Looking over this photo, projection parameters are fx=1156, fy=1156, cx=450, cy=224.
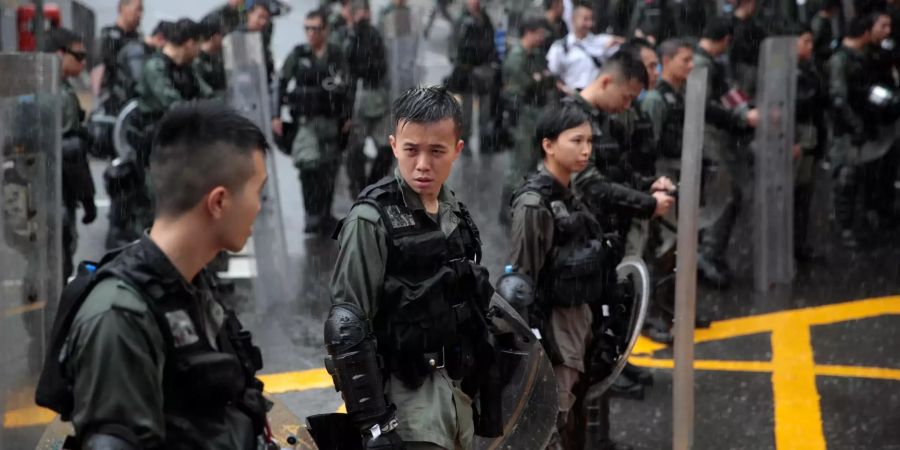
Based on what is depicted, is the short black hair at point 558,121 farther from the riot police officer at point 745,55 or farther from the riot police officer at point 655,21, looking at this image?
the riot police officer at point 655,21

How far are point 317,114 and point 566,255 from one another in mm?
5639

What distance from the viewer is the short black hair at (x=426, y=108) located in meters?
3.61

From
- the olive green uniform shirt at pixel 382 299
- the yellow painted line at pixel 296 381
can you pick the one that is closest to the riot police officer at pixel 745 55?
the yellow painted line at pixel 296 381

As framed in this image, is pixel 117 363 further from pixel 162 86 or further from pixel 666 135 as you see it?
pixel 162 86

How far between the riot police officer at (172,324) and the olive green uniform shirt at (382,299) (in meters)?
0.80

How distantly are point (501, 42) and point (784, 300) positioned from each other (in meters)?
8.00

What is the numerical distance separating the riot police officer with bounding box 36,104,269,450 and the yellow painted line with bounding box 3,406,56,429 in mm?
2073

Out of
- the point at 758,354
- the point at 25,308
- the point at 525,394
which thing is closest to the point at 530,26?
the point at 758,354

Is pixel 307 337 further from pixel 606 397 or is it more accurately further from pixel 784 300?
pixel 784 300

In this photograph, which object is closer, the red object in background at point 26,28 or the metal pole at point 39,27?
the metal pole at point 39,27

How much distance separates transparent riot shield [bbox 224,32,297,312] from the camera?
8367mm

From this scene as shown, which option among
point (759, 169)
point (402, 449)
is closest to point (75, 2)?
point (759, 169)

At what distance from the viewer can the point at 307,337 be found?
768 cm

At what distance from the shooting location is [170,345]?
7.96 feet
